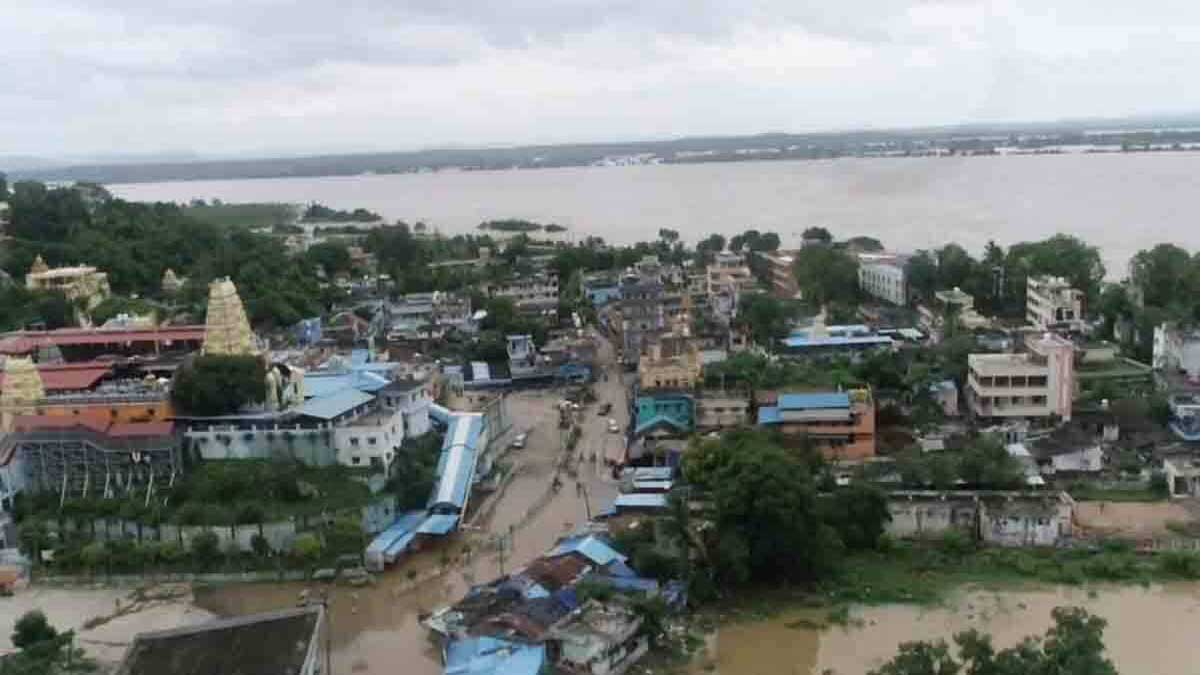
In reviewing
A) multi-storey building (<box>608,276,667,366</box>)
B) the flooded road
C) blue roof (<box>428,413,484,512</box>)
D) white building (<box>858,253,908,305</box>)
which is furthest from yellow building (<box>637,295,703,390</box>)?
white building (<box>858,253,908,305</box>)

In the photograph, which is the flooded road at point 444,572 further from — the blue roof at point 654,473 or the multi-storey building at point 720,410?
the multi-storey building at point 720,410

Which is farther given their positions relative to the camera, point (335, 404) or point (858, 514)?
point (335, 404)

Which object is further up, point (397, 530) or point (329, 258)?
point (329, 258)

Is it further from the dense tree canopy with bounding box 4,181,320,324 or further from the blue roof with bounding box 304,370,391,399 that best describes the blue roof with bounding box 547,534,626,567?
the dense tree canopy with bounding box 4,181,320,324

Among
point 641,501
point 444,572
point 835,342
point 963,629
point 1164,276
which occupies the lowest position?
point 444,572

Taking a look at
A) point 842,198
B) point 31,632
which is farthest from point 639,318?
point 842,198

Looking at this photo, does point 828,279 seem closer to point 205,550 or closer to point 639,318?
point 639,318

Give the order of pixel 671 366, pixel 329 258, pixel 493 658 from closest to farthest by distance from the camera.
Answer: pixel 493 658
pixel 671 366
pixel 329 258
